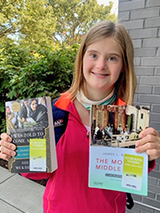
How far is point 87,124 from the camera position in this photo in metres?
0.97

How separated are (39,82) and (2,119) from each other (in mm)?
1123

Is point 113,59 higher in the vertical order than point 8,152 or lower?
higher

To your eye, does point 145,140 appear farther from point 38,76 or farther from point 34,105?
point 38,76

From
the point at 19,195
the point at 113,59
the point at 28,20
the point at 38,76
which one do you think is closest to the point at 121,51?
the point at 113,59

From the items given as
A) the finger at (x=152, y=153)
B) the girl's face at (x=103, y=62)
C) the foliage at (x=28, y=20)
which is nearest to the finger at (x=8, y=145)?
the girl's face at (x=103, y=62)

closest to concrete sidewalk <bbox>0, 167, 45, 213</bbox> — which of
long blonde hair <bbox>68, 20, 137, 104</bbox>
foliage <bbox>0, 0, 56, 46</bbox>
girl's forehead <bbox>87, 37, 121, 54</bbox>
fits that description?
long blonde hair <bbox>68, 20, 137, 104</bbox>

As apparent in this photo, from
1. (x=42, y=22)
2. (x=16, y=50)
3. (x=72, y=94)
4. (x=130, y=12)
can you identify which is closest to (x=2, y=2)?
(x=42, y=22)

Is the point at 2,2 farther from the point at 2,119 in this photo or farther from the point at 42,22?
the point at 2,119

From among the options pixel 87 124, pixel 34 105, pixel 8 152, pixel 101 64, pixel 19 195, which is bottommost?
pixel 19 195

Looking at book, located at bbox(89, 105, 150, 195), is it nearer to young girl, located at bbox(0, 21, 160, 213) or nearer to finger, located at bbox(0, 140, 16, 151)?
young girl, located at bbox(0, 21, 160, 213)

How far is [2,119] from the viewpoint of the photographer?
313cm

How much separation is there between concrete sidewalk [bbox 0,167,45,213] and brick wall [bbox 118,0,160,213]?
149cm

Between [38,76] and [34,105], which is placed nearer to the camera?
[34,105]

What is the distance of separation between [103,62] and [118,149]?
1.38ft
